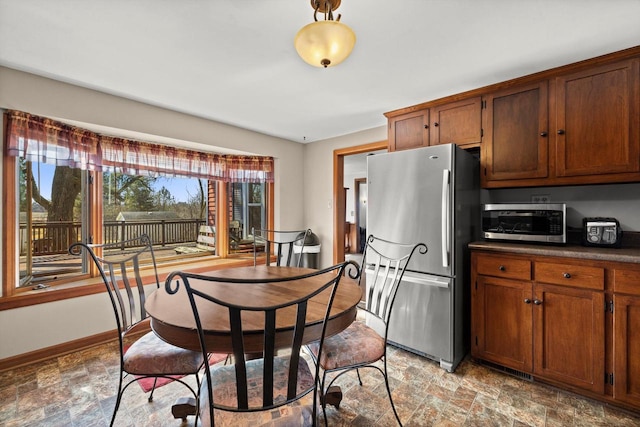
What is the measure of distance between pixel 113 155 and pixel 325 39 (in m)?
2.64

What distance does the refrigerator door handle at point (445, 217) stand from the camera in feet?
7.38

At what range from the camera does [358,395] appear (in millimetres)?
1988

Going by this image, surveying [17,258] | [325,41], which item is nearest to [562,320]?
[325,41]

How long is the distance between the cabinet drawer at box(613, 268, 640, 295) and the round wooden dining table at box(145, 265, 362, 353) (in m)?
1.59

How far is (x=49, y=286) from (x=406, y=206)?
3.16m

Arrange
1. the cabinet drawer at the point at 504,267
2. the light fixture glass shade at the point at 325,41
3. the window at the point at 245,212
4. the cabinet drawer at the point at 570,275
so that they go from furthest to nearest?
the window at the point at 245,212, the cabinet drawer at the point at 504,267, the cabinet drawer at the point at 570,275, the light fixture glass shade at the point at 325,41

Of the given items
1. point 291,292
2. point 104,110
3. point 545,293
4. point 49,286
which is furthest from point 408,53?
point 49,286

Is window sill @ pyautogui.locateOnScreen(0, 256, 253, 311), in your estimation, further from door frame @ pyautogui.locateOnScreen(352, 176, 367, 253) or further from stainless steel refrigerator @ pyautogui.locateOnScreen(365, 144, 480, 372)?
door frame @ pyautogui.locateOnScreen(352, 176, 367, 253)

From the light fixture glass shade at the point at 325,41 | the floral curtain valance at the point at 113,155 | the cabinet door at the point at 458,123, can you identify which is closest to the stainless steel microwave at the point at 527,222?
the cabinet door at the point at 458,123

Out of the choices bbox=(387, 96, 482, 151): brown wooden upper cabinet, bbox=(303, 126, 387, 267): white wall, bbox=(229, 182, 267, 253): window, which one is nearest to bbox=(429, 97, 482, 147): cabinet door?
bbox=(387, 96, 482, 151): brown wooden upper cabinet

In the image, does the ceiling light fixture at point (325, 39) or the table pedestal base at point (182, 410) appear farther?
the table pedestal base at point (182, 410)

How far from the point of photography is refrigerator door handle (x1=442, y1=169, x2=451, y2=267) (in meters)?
2.25

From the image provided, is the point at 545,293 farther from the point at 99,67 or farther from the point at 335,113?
the point at 99,67

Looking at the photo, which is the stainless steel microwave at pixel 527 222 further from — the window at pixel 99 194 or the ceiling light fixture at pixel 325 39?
the window at pixel 99 194
